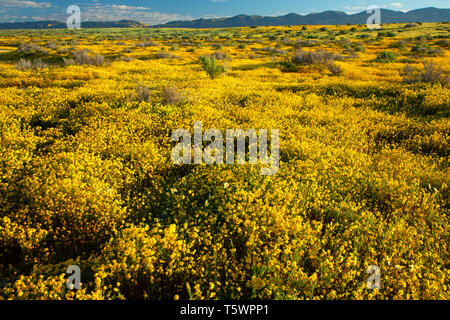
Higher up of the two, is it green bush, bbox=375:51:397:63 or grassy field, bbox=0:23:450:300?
green bush, bbox=375:51:397:63

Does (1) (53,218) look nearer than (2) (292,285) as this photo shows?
No

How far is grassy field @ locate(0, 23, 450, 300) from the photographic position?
10.8ft

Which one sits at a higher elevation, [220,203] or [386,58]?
[386,58]

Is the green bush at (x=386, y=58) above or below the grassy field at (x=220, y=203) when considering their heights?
above

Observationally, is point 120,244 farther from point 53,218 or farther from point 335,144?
point 335,144

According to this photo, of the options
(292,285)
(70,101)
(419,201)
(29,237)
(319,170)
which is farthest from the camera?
(70,101)

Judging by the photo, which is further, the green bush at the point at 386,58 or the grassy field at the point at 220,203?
the green bush at the point at 386,58

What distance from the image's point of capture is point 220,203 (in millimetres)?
4582

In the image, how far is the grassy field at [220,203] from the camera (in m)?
3.31

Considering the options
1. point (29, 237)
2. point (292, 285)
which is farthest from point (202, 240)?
point (29, 237)

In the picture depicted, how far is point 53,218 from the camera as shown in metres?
4.39

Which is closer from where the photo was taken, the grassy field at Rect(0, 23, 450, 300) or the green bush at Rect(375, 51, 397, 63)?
the grassy field at Rect(0, 23, 450, 300)

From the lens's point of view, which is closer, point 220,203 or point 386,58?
point 220,203

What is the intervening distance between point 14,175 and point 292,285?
18.1ft
